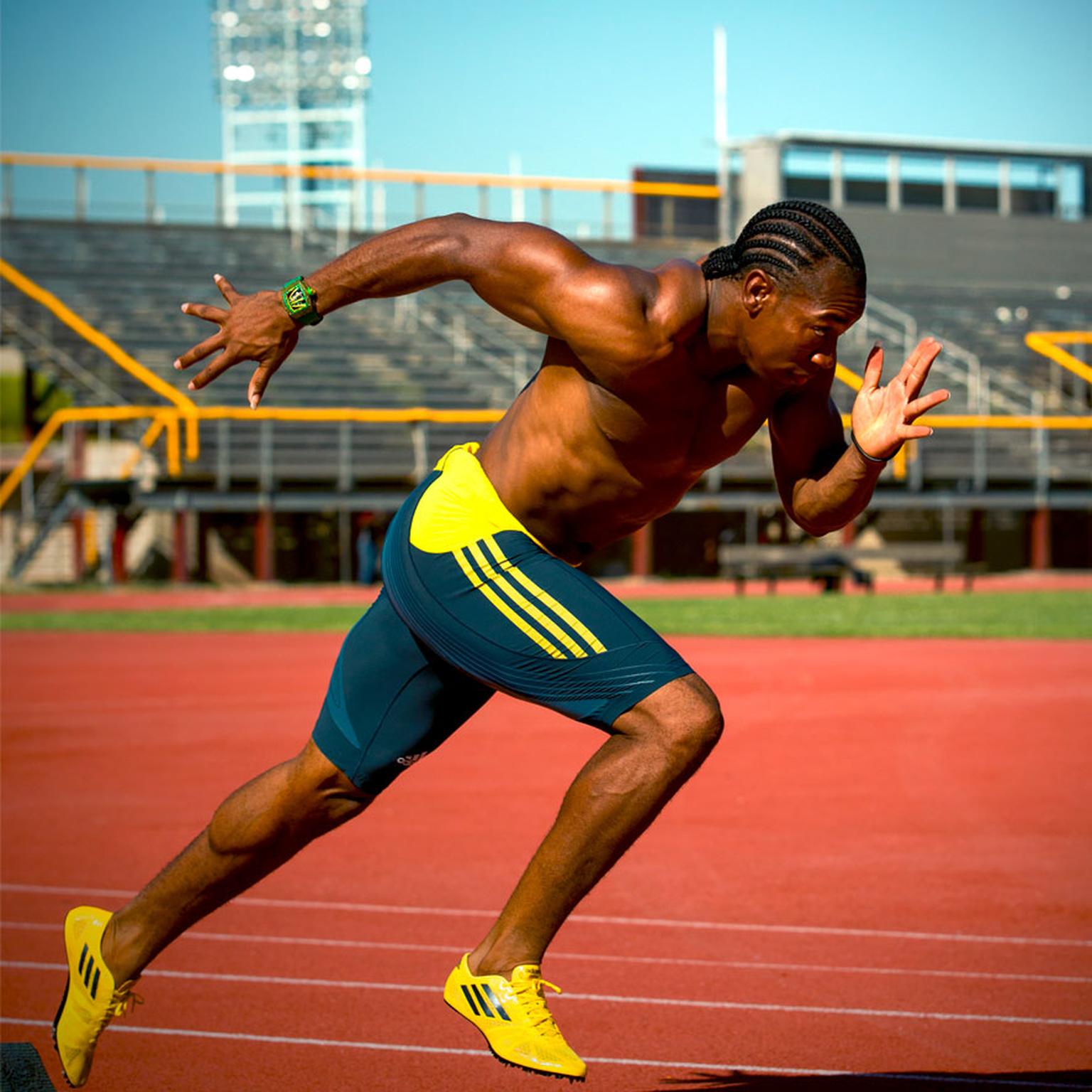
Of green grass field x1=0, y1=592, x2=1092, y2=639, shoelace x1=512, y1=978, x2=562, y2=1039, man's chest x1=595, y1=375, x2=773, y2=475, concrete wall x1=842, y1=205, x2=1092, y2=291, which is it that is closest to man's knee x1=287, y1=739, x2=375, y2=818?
shoelace x1=512, y1=978, x2=562, y2=1039

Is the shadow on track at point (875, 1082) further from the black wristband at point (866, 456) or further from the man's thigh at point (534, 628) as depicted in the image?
the black wristband at point (866, 456)

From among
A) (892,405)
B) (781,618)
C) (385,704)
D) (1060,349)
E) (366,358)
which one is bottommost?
(781,618)

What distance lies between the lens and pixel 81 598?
2355 centimetres

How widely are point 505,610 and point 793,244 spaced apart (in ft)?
3.50

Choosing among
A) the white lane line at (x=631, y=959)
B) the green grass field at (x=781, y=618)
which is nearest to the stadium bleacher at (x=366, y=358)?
the green grass field at (x=781, y=618)

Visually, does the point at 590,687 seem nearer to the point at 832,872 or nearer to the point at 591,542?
the point at 591,542

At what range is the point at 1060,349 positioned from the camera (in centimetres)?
3503

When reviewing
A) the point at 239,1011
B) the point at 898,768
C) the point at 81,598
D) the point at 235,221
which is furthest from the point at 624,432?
the point at 235,221

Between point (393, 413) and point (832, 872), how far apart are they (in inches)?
834

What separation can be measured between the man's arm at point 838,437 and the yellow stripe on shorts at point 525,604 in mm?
719

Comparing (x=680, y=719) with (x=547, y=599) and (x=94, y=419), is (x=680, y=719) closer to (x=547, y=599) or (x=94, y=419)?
(x=547, y=599)

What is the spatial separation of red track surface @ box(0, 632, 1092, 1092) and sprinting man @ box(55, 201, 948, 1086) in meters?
0.75

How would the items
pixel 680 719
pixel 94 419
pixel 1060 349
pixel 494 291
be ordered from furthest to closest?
pixel 1060 349 → pixel 94 419 → pixel 494 291 → pixel 680 719

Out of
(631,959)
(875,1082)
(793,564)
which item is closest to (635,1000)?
(631,959)
